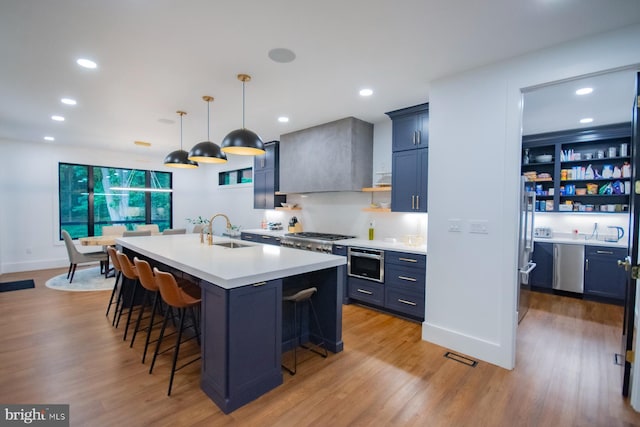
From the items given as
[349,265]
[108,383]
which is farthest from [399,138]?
[108,383]

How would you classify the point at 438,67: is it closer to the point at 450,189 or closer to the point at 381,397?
the point at 450,189

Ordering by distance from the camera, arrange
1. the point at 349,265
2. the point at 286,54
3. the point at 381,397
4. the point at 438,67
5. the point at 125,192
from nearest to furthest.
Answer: the point at 381,397, the point at 286,54, the point at 438,67, the point at 349,265, the point at 125,192

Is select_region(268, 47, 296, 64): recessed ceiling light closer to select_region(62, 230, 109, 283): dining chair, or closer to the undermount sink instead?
the undermount sink

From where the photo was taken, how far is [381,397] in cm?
223

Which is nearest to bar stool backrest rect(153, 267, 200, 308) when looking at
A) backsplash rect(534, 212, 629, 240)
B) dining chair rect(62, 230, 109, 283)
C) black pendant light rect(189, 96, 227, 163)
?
black pendant light rect(189, 96, 227, 163)

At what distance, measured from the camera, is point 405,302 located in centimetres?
367

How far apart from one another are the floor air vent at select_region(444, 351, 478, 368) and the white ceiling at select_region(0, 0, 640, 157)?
2.71 m

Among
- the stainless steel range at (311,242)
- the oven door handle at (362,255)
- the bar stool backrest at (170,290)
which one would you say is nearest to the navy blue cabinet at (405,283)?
the oven door handle at (362,255)

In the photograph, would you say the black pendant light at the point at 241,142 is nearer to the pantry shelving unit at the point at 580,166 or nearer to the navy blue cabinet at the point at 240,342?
the navy blue cabinet at the point at 240,342

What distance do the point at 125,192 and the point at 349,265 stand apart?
640cm

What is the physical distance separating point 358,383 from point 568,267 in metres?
4.32

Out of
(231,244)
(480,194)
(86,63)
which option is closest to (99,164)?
(86,63)

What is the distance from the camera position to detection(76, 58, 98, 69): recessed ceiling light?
2738mm

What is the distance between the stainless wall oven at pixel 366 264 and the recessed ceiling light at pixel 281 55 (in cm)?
246
